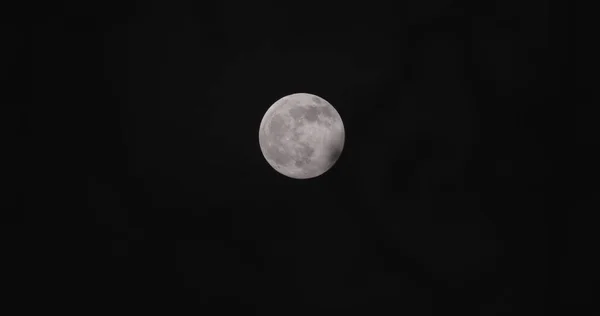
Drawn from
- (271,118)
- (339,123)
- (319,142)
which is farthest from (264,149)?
(339,123)

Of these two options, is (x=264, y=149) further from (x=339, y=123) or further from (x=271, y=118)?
(x=339, y=123)

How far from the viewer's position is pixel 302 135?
365 centimetres

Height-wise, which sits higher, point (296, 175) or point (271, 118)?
point (271, 118)

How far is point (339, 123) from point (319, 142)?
1.38ft

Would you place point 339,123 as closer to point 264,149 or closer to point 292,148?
point 292,148

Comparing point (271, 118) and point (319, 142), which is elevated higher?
point (271, 118)

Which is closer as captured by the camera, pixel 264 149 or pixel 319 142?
pixel 319 142

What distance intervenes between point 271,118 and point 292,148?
0.45m

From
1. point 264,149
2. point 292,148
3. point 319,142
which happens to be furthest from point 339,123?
point 264,149

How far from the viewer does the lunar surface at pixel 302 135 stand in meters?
3.67

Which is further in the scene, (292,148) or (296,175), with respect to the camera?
(296,175)

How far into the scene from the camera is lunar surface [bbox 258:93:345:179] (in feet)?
12.0

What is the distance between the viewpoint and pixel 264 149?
3.96 meters

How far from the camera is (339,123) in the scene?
395 cm
